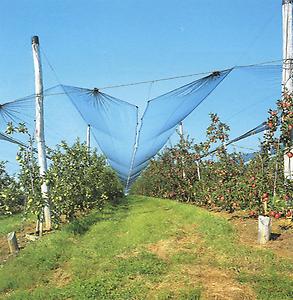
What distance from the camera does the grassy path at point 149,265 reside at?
16.5ft

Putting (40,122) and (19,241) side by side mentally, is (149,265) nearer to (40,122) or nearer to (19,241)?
(19,241)

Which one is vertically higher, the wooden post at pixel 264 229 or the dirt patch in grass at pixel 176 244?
the wooden post at pixel 264 229

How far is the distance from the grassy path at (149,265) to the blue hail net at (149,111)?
99.9 inches

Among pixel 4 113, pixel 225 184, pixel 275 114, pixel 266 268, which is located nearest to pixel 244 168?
pixel 225 184

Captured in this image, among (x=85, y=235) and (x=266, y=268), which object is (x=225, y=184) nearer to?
(x=85, y=235)

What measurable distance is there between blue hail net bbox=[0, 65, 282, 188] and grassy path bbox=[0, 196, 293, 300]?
254cm

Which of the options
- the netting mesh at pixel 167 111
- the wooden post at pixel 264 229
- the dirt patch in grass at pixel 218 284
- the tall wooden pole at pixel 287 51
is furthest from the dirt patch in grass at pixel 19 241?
the tall wooden pole at pixel 287 51

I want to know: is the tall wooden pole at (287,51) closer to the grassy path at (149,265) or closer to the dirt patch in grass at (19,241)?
the grassy path at (149,265)

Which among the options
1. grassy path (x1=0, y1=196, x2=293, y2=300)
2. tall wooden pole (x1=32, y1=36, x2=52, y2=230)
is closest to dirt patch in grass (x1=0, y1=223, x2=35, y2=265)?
grassy path (x1=0, y1=196, x2=293, y2=300)

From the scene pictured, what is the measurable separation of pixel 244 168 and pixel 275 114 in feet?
8.90

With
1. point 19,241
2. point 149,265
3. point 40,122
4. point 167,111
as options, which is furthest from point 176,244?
point 167,111

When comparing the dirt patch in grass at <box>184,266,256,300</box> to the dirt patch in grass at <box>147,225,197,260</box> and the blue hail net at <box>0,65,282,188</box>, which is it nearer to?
the dirt patch in grass at <box>147,225,197,260</box>

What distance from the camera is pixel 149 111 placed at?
10578 millimetres

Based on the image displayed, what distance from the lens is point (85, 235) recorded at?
322 inches
